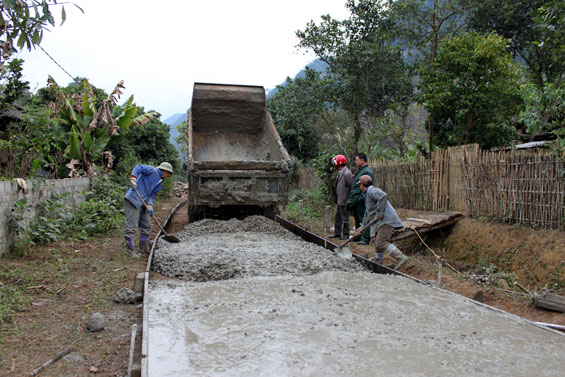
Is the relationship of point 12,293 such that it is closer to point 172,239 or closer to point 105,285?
point 105,285

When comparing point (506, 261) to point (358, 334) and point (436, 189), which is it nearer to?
point (436, 189)

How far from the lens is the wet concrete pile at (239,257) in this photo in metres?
5.19

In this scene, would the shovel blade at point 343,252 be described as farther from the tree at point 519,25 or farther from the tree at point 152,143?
the tree at point 152,143

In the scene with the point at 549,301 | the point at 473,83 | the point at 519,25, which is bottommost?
the point at 549,301

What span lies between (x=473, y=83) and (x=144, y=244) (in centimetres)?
983

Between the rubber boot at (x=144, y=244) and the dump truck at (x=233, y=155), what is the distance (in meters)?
1.41

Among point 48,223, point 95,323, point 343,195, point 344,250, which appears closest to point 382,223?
point 344,250

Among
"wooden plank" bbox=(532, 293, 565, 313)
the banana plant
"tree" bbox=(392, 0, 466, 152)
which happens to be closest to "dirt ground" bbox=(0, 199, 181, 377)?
"wooden plank" bbox=(532, 293, 565, 313)

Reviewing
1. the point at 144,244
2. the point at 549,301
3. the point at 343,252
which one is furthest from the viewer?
the point at 144,244

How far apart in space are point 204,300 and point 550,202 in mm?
5450

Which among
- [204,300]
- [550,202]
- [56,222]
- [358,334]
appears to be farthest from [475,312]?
[56,222]

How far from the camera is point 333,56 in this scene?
13.4 metres

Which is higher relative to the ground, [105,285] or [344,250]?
[344,250]

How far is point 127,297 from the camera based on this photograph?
4410 millimetres
